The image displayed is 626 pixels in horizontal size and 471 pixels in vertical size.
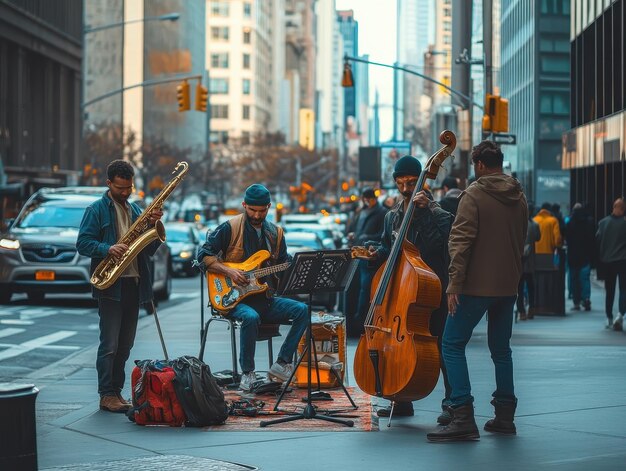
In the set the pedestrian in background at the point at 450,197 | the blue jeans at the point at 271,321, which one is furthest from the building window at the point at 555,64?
the blue jeans at the point at 271,321

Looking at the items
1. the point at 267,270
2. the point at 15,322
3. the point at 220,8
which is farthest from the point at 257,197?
the point at 220,8

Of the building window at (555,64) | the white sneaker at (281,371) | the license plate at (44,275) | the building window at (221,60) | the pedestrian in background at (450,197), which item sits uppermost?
the building window at (221,60)

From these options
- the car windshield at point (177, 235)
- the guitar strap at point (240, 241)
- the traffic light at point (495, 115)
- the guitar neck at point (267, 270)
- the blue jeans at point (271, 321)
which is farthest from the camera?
the car windshield at point (177, 235)

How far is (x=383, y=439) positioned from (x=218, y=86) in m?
188

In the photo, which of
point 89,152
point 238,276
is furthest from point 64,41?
point 238,276

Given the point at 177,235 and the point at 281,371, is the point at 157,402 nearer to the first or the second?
the point at 281,371

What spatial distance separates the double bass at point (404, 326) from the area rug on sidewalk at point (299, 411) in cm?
38

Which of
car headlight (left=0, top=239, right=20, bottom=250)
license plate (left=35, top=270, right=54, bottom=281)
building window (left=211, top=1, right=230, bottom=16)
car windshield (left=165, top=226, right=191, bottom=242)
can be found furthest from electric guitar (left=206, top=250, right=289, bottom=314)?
building window (left=211, top=1, right=230, bottom=16)

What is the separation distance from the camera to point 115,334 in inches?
459

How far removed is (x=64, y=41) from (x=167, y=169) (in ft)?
116

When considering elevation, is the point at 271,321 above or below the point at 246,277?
below

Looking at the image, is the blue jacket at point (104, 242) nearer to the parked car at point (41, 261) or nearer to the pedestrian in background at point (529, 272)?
the pedestrian in background at point (529, 272)

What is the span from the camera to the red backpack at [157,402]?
1056cm

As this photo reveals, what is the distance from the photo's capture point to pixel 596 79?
41750 mm
